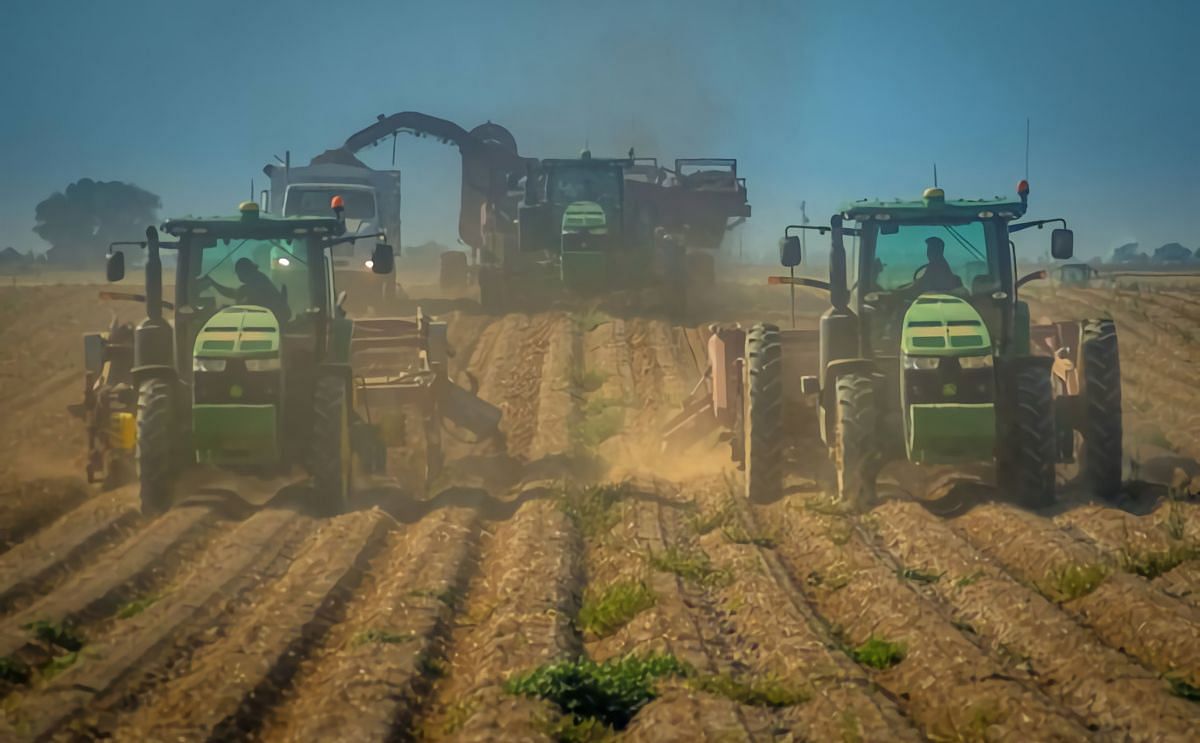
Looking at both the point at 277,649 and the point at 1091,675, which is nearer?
the point at 1091,675

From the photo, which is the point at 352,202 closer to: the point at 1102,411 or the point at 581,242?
the point at 581,242

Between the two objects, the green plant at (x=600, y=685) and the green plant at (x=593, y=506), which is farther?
the green plant at (x=593, y=506)

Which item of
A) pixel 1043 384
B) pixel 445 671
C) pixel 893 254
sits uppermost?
pixel 893 254

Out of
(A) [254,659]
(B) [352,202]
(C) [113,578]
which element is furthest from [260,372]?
(B) [352,202]

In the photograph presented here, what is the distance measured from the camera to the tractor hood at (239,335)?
37.7 ft

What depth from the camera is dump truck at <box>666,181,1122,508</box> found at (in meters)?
10.8

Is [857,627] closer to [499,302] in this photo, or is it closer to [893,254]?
[893,254]

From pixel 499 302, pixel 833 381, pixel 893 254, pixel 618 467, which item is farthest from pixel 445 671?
pixel 499 302

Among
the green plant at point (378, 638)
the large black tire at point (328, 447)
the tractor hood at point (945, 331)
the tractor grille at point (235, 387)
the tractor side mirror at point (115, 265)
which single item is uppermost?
the tractor side mirror at point (115, 265)

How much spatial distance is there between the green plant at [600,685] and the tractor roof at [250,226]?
22.3ft

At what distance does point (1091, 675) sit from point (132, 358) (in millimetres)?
10059

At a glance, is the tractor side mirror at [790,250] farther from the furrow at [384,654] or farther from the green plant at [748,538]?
the furrow at [384,654]

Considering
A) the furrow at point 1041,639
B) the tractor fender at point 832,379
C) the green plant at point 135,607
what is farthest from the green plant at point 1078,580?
the green plant at point 135,607

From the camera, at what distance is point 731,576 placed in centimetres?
915
